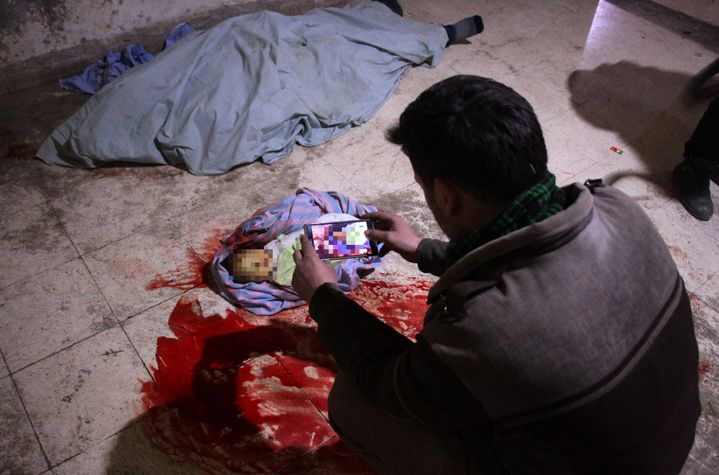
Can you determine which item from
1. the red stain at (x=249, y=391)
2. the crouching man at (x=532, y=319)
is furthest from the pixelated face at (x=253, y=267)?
the crouching man at (x=532, y=319)

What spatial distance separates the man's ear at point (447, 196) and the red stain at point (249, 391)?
96cm

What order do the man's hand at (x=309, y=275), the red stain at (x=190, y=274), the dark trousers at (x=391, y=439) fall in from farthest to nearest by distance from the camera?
1. the red stain at (x=190, y=274)
2. the man's hand at (x=309, y=275)
3. the dark trousers at (x=391, y=439)

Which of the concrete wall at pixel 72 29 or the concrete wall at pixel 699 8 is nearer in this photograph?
the concrete wall at pixel 72 29

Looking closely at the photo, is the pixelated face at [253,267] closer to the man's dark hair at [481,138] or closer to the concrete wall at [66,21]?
the man's dark hair at [481,138]

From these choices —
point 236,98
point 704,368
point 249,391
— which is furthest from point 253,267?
point 704,368

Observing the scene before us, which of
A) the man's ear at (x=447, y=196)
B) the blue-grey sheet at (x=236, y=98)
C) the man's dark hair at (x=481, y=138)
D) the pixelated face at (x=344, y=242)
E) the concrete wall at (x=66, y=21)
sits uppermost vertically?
the man's dark hair at (x=481, y=138)

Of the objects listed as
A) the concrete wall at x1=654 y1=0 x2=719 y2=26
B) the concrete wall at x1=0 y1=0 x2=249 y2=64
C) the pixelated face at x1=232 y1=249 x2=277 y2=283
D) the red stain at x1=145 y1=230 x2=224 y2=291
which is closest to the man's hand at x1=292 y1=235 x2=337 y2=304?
the pixelated face at x1=232 y1=249 x2=277 y2=283

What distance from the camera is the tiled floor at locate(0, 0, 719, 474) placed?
68.2 inches

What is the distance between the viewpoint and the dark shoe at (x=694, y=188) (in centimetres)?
265

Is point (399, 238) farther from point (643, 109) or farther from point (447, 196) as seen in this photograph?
point (643, 109)

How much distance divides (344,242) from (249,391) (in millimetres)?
646

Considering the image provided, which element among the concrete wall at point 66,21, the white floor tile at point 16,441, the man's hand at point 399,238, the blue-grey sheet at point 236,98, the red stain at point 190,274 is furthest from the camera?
the concrete wall at point 66,21

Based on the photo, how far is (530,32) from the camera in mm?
4031

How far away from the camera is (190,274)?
2.17 meters
